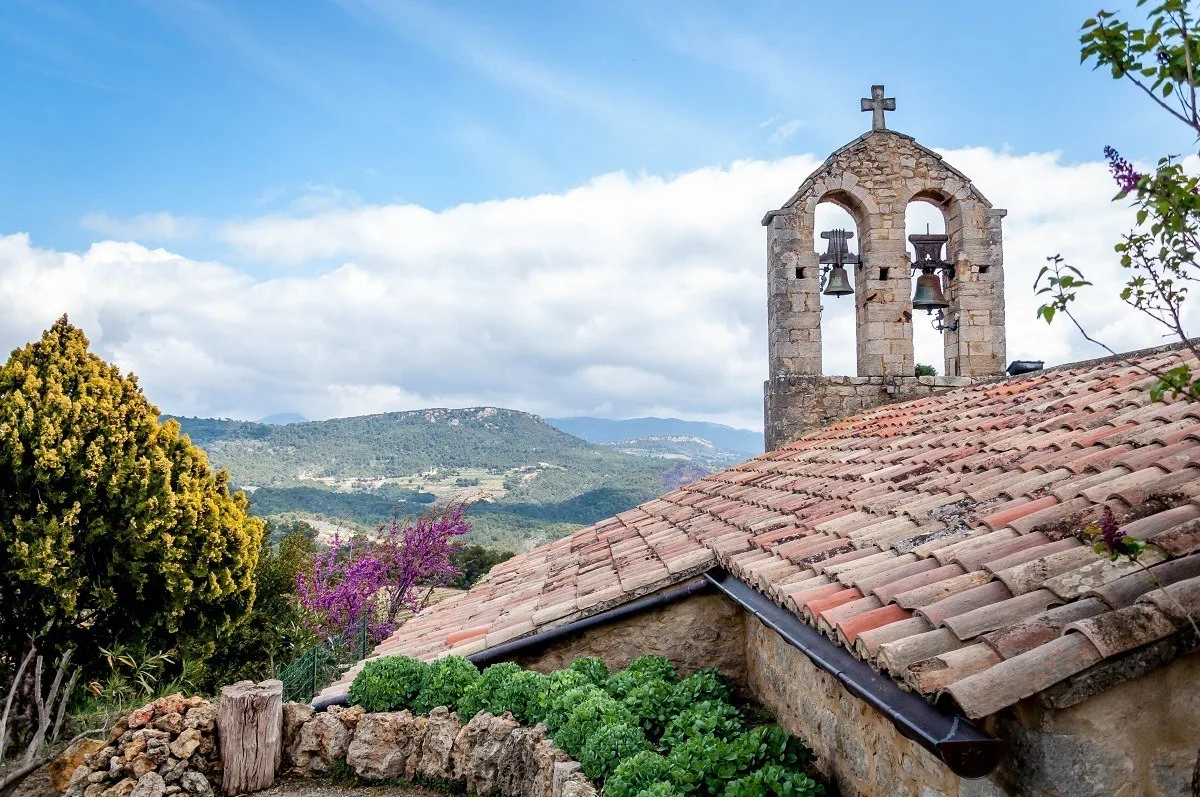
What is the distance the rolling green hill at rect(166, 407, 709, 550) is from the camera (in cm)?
5500

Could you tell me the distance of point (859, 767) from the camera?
2.91m

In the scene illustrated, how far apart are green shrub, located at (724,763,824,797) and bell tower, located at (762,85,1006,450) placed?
542cm

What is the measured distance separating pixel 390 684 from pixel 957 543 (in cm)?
346

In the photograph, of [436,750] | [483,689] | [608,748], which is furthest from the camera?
[436,750]

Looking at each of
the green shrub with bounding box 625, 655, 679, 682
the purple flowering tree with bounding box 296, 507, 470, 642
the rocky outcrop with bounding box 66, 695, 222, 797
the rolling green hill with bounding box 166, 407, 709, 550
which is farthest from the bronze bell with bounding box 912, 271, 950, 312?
the rolling green hill with bounding box 166, 407, 709, 550

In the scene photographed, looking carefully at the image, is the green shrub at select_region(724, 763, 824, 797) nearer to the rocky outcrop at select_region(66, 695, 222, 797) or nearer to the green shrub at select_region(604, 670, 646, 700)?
the green shrub at select_region(604, 670, 646, 700)

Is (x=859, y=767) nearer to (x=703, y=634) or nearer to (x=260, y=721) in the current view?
(x=703, y=634)

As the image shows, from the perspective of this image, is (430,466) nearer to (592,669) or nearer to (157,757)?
(157,757)

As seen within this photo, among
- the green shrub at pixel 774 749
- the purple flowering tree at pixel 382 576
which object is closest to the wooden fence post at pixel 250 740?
the green shrub at pixel 774 749

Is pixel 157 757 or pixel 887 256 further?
pixel 887 256

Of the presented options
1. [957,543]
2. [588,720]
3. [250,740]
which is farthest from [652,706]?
[250,740]

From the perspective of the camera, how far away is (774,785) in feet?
9.78

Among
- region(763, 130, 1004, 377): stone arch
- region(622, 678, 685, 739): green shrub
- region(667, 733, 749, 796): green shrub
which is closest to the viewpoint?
region(667, 733, 749, 796): green shrub

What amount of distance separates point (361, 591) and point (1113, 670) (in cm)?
1377
